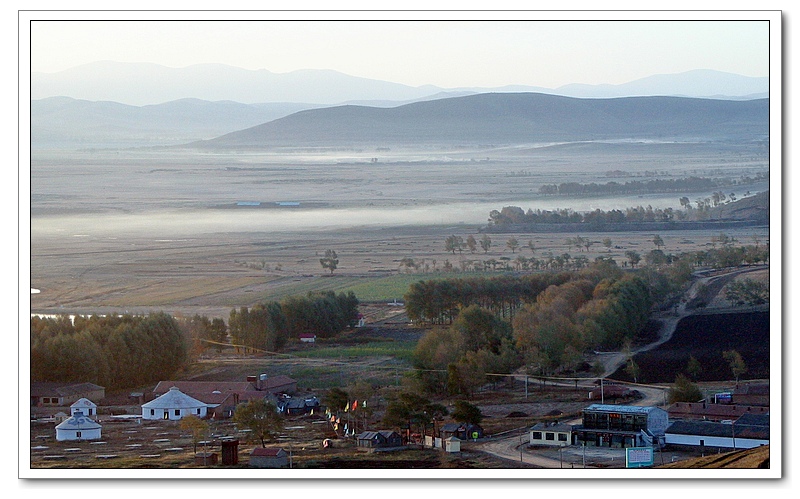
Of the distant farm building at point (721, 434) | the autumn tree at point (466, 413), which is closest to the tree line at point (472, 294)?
the autumn tree at point (466, 413)

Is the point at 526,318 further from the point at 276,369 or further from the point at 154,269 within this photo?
the point at 154,269

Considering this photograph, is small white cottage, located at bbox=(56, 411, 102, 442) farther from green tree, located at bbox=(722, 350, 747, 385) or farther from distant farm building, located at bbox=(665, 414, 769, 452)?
green tree, located at bbox=(722, 350, 747, 385)

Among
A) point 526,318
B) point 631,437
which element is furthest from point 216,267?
point 631,437

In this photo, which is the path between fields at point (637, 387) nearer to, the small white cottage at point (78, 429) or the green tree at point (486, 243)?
the green tree at point (486, 243)
